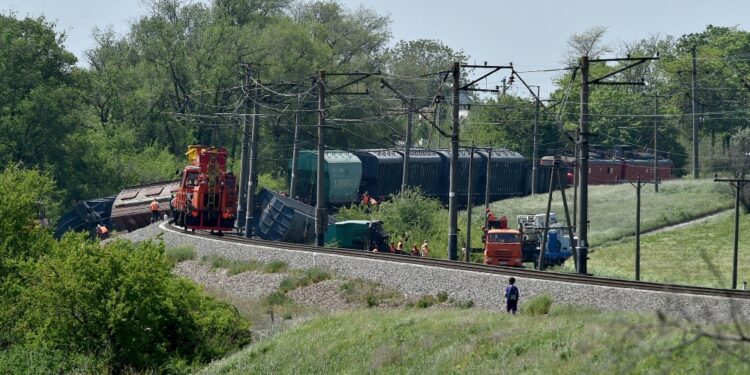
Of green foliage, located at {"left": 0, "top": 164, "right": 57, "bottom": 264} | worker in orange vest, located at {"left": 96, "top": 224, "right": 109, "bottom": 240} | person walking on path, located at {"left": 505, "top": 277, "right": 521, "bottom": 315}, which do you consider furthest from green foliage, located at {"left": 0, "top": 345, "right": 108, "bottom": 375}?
worker in orange vest, located at {"left": 96, "top": 224, "right": 109, "bottom": 240}

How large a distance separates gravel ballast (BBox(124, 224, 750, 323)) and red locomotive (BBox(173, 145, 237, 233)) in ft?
20.9

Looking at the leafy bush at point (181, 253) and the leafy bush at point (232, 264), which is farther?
the leafy bush at point (181, 253)

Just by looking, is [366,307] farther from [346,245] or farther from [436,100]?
[346,245]

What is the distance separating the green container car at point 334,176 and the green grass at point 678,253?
587 inches

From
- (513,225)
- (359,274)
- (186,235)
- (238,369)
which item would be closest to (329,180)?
(513,225)

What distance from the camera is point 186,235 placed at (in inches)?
1994

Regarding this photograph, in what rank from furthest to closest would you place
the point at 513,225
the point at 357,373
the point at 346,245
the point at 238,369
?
1. the point at 513,225
2. the point at 346,245
3. the point at 238,369
4. the point at 357,373

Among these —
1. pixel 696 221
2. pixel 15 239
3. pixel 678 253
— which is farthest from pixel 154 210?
pixel 696 221

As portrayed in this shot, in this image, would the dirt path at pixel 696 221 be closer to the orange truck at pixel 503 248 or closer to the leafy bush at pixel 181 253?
the orange truck at pixel 503 248

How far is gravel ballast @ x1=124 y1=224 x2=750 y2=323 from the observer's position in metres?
24.3

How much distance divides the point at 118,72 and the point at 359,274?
61098 millimetres

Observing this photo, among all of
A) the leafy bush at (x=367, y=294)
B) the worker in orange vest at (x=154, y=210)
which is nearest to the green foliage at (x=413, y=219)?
Result: the worker in orange vest at (x=154, y=210)

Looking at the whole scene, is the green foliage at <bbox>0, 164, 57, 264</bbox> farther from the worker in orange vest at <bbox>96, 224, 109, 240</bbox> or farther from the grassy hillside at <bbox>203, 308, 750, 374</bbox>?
the worker in orange vest at <bbox>96, 224, 109, 240</bbox>

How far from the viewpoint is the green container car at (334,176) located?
244 ft
